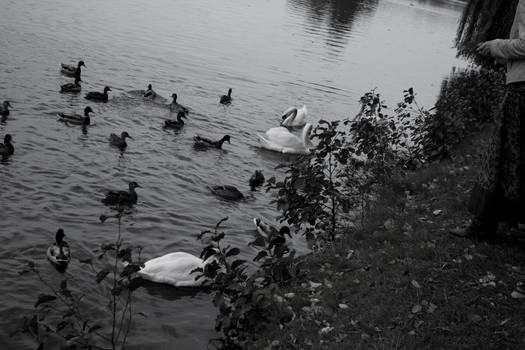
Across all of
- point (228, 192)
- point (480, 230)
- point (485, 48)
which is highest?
point (485, 48)

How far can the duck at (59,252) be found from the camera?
8789 millimetres

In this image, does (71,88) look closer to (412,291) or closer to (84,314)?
(84,314)

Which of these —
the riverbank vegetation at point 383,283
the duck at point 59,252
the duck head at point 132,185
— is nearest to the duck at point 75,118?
the duck head at point 132,185

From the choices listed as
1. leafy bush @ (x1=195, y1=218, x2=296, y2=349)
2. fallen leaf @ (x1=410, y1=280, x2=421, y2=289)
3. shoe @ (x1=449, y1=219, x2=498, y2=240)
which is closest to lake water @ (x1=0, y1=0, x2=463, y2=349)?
leafy bush @ (x1=195, y1=218, x2=296, y2=349)

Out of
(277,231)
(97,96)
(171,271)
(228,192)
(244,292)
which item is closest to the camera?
(244,292)

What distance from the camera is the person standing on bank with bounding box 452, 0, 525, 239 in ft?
20.7

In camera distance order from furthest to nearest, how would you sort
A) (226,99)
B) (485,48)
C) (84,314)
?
(226,99) → (84,314) → (485,48)

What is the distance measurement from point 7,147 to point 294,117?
10.2 m

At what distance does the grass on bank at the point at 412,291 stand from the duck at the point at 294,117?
10852mm

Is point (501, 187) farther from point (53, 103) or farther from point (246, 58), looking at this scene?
point (246, 58)

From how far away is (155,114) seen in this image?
60.0 feet

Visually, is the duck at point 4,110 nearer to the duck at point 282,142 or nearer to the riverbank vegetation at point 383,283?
the duck at point 282,142

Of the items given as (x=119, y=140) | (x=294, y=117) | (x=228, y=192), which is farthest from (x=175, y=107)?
(x=228, y=192)

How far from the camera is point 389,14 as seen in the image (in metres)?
76.2
